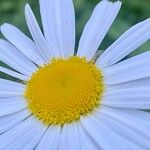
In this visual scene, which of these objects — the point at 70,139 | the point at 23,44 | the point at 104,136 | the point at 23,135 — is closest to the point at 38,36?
the point at 23,44

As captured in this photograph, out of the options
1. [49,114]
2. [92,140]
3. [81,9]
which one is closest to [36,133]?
[49,114]

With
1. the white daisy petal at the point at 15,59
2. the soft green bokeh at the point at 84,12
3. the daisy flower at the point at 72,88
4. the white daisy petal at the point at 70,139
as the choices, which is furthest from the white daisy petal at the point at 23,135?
the soft green bokeh at the point at 84,12

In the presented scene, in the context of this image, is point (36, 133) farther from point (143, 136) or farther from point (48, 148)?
point (143, 136)

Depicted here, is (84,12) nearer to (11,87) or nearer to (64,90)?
(11,87)

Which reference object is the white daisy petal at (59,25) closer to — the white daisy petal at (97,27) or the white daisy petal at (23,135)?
the white daisy petal at (97,27)

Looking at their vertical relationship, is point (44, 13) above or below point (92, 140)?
above

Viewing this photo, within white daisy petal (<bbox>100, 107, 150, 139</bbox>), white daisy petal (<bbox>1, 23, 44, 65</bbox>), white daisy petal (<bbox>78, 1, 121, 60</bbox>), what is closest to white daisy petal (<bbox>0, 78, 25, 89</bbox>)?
white daisy petal (<bbox>1, 23, 44, 65</bbox>)
